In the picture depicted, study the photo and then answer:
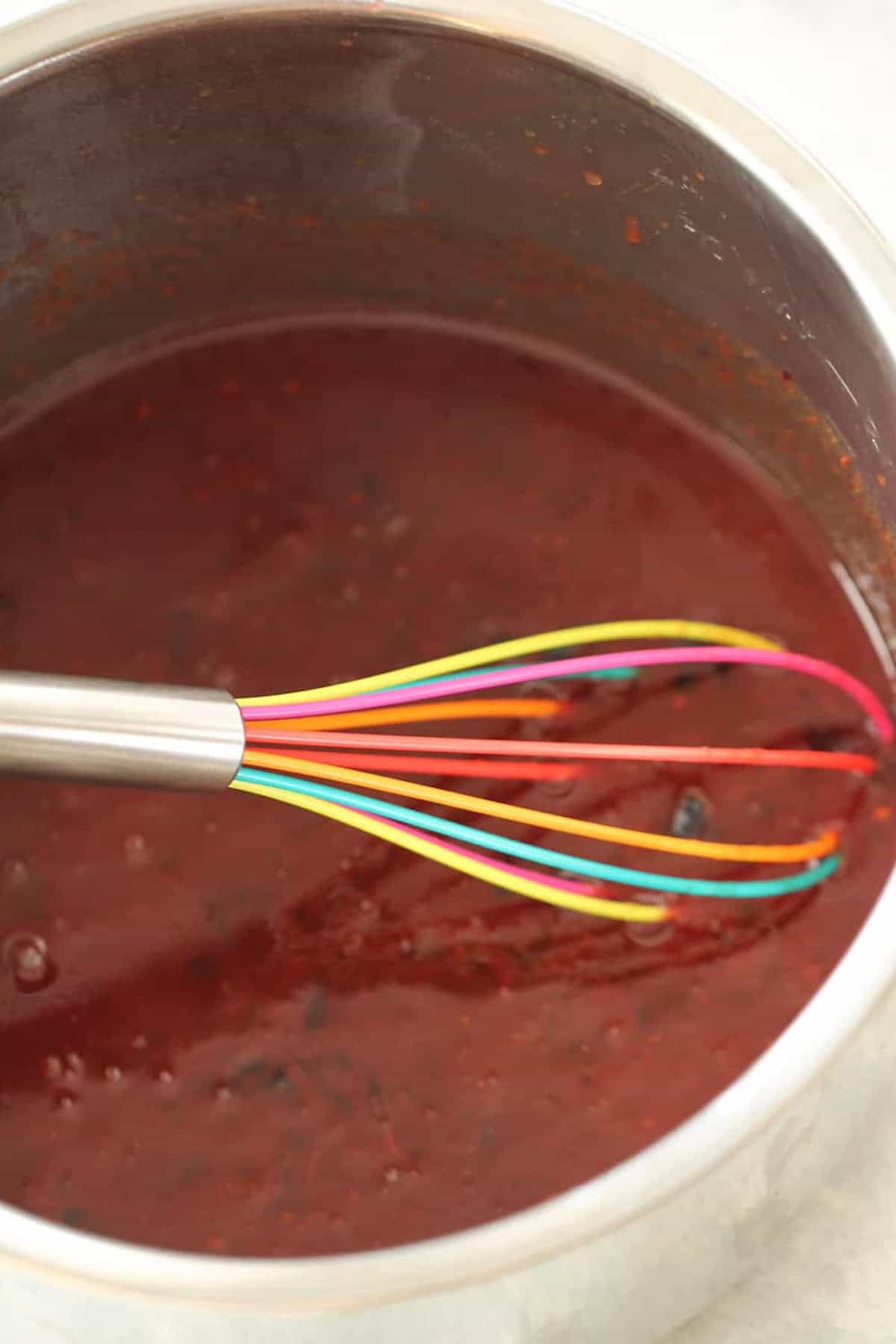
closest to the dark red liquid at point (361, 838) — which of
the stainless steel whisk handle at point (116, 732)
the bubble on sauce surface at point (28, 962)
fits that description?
the bubble on sauce surface at point (28, 962)

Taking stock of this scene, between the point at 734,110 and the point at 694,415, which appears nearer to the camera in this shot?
the point at 734,110

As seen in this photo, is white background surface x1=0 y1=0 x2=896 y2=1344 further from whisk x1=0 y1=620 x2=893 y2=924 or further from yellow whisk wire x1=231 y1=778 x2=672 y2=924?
yellow whisk wire x1=231 y1=778 x2=672 y2=924

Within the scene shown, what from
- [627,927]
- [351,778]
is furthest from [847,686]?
[351,778]

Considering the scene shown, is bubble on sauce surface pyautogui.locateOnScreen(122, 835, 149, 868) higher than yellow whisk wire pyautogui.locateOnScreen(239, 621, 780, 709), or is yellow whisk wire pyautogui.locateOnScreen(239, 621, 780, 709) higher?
yellow whisk wire pyautogui.locateOnScreen(239, 621, 780, 709)

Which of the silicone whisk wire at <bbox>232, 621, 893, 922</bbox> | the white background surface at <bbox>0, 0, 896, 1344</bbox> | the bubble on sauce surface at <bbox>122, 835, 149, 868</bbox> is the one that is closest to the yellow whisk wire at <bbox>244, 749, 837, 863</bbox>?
the silicone whisk wire at <bbox>232, 621, 893, 922</bbox>

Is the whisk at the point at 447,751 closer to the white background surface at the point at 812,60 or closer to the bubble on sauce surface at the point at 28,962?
the bubble on sauce surface at the point at 28,962

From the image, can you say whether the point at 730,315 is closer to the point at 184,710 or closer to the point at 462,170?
the point at 462,170
